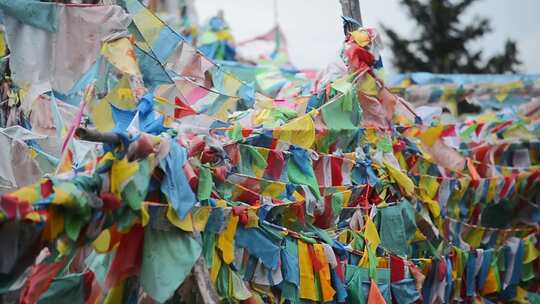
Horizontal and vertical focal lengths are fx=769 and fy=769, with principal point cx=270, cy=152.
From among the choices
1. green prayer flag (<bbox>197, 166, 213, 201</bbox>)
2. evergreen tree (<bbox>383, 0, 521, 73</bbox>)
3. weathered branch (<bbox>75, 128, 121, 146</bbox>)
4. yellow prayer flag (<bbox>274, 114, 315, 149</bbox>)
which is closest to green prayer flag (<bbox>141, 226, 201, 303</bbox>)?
green prayer flag (<bbox>197, 166, 213, 201</bbox>)

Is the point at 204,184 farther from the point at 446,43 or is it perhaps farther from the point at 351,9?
the point at 446,43

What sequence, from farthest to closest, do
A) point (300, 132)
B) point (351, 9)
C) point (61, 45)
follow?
point (351, 9) < point (300, 132) < point (61, 45)

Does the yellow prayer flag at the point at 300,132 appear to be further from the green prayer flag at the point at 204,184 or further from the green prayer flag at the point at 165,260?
the green prayer flag at the point at 165,260

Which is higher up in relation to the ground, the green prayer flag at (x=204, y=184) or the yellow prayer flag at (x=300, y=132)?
the yellow prayer flag at (x=300, y=132)

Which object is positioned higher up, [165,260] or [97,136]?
[97,136]

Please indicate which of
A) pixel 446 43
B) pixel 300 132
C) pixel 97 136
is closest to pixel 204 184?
pixel 97 136

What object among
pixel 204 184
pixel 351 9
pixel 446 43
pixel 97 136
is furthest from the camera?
pixel 446 43

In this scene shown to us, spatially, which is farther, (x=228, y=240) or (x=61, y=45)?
(x=61, y=45)

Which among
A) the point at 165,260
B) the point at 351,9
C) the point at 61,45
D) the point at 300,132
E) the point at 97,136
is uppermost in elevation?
the point at 351,9

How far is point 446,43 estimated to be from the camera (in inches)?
919

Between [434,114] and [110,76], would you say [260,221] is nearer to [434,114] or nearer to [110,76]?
[110,76]

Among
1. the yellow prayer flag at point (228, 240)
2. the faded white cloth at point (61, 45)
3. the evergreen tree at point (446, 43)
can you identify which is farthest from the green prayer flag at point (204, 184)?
the evergreen tree at point (446, 43)

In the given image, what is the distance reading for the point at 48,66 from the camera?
205 inches

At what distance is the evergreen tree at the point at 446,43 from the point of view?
23031 millimetres
